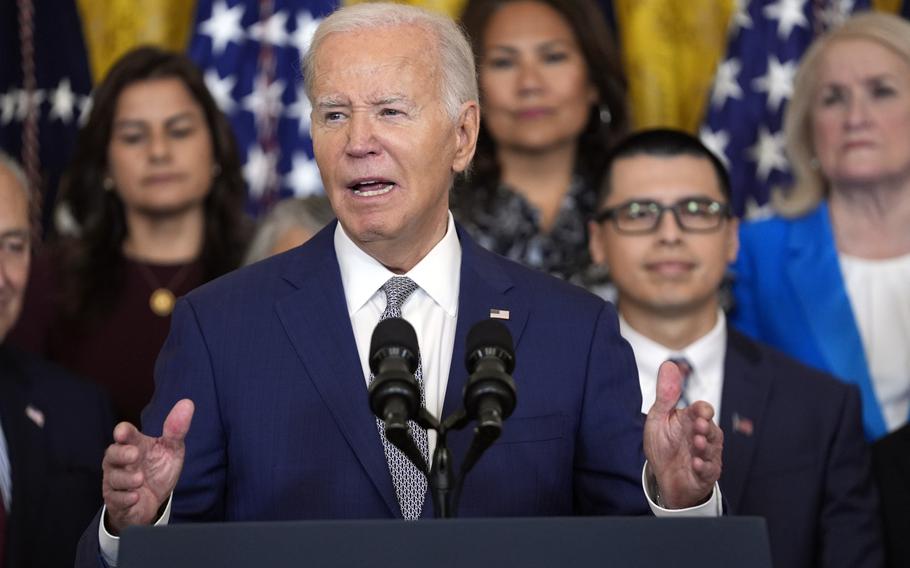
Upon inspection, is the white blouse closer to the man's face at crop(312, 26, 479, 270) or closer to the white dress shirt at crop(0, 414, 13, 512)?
the man's face at crop(312, 26, 479, 270)

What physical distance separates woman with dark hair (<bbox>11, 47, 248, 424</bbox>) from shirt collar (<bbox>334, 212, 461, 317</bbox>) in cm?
178

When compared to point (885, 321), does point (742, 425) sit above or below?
below

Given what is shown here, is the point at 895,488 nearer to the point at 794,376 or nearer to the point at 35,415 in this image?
the point at 794,376

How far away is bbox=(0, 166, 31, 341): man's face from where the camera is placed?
147 inches

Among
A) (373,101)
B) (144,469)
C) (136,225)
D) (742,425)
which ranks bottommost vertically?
(742,425)

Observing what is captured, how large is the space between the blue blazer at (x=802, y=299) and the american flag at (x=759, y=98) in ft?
2.51

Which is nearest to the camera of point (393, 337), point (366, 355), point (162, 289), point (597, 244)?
point (393, 337)

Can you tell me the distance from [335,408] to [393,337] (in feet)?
1.52

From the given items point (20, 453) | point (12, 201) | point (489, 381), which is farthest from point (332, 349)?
point (12, 201)

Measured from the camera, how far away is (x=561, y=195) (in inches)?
176

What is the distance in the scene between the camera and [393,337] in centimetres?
198

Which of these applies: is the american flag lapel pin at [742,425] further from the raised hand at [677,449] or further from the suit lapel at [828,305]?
the raised hand at [677,449]

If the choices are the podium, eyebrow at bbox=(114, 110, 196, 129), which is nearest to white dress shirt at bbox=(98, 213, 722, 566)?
the podium

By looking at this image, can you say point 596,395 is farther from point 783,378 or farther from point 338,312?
point 783,378
